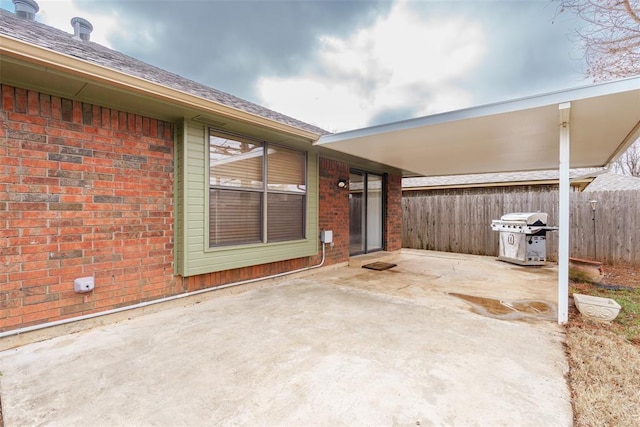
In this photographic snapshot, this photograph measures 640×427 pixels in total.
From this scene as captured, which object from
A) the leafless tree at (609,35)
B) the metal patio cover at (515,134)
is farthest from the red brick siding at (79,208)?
A: the leafless tree at (609,35)

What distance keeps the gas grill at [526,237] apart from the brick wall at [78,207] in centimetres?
759

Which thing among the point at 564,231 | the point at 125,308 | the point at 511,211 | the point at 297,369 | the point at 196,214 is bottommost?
the point at 297,369

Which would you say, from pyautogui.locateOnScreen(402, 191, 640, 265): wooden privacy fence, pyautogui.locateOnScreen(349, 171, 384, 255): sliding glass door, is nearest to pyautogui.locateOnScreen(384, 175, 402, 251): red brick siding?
pyautogui.locateOnScreen(349, 171, 384, 255): sliding glass door

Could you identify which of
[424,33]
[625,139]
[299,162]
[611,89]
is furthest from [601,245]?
[299,162]

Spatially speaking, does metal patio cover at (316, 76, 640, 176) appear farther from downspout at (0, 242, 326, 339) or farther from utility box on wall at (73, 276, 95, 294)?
utility box on wall at (73, 276, 95, 294)

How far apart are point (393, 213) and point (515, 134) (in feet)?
16.1

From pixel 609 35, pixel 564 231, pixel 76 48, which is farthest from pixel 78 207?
pixel 609 35

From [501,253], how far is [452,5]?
6.32 m

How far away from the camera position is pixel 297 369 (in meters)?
2.38

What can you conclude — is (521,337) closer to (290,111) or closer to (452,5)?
(452,5)

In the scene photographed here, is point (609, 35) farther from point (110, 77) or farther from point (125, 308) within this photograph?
point (125, 308)

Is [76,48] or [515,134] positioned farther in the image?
[515,134]

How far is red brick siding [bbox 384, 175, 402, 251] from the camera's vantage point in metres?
8.78

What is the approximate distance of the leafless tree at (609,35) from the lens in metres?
5.18
